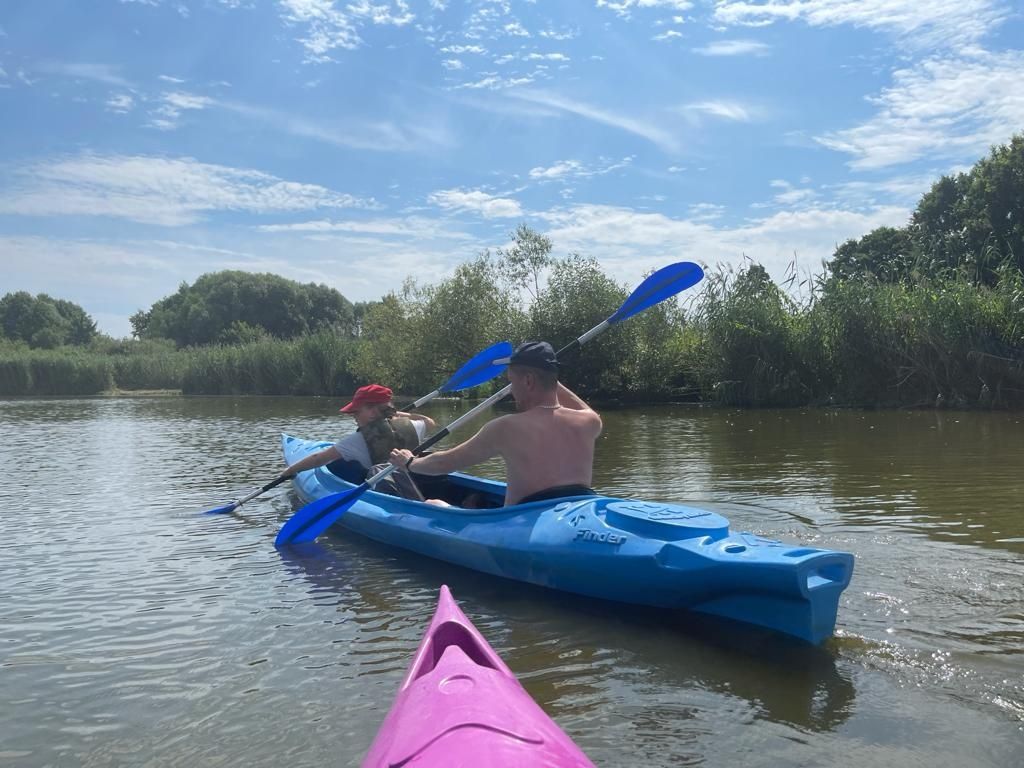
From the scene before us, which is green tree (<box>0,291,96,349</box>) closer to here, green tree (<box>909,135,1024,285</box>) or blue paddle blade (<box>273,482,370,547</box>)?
green tree (<box>909,135,1024,285</box>)

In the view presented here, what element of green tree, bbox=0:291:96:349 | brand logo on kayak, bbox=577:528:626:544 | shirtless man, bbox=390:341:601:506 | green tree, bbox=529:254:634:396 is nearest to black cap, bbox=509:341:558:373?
shirtless man, bbox=390:341:601:506

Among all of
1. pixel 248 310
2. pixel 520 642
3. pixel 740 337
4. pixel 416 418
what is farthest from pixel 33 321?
pixel 520 642

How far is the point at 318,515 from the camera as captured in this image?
5.98 metres

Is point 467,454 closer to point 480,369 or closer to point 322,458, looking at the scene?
point 480,369

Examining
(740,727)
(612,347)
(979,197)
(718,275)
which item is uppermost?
(979,197)

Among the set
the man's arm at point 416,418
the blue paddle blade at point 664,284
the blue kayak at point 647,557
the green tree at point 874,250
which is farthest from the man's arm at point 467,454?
the green tree at point 874,250

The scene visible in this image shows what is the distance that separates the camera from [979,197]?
88.5 feet

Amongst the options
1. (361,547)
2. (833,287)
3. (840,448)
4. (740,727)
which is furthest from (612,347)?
(740,727)

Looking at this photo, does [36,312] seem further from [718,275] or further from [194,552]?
[194,552]

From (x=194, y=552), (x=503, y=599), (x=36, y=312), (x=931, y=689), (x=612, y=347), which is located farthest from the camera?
(x=36, y=312)

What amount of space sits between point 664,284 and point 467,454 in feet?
9.33

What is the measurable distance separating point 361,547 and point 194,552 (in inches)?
47.7

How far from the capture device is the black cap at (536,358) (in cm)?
462

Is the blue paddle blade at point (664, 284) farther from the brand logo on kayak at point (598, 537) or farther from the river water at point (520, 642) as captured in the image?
the brand logo on kayak at point (598, 537)
